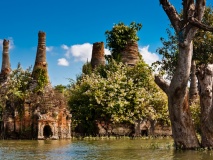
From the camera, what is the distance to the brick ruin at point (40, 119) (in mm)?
32750

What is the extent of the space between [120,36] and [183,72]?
27.7 metres

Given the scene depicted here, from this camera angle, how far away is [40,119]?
32.5 meters

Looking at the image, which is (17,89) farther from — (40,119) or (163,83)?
(163,83)

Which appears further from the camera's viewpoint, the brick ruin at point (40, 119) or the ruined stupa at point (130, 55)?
the ruined stupa at point (130, 55)

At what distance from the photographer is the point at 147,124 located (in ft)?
130

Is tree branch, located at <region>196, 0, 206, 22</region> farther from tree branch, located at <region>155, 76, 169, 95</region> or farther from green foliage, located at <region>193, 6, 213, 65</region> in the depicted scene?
green foliage, located at <region>193, 6, 213, 65</region>

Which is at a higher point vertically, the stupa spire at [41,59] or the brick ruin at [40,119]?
the stupa spire at [41,59]

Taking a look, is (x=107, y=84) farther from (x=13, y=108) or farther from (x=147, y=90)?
(x=13, y=108)

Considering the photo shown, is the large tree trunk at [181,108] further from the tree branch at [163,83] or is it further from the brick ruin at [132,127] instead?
the brick ruin at [132,127]

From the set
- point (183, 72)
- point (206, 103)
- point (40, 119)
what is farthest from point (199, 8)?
point (40, 119)

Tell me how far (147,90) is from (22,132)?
13984 millimetres

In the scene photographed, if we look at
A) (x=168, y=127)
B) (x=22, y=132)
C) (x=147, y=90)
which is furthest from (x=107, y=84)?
(x=22, y=132)

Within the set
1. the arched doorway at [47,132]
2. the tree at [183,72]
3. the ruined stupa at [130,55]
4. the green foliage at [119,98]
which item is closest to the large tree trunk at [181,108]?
Answer: the tree at [183,72]

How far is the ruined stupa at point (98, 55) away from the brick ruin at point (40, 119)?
1453 cm
